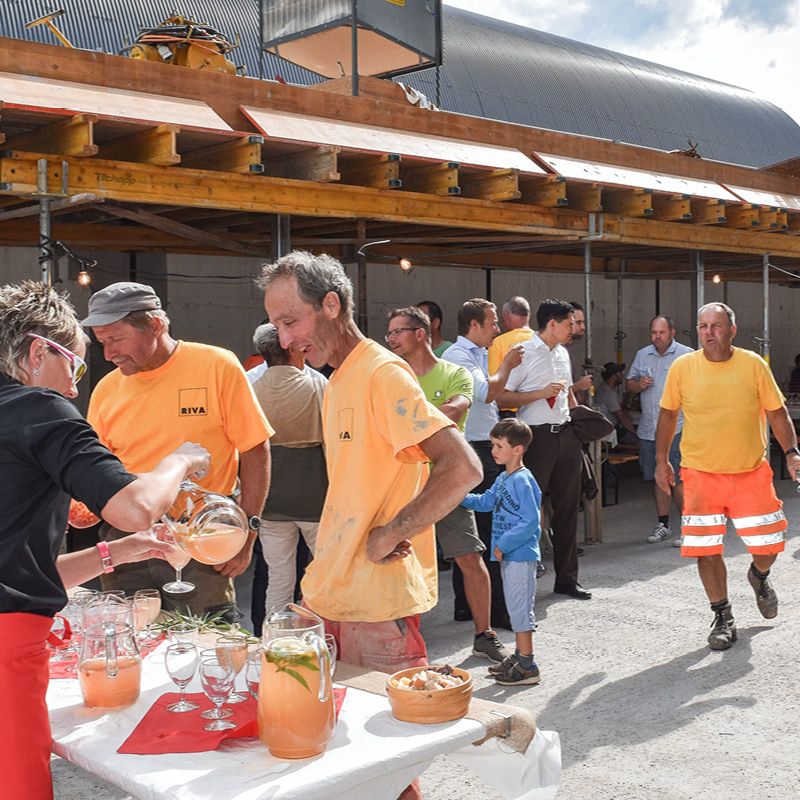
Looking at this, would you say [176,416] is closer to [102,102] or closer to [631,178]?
[102,102]

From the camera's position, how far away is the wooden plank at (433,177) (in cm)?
821

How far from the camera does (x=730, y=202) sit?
11.1 metres

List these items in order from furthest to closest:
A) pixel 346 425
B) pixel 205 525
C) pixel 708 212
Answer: pixel 708 212, pixel 346 425, pixel 205 525

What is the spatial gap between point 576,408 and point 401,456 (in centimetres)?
471

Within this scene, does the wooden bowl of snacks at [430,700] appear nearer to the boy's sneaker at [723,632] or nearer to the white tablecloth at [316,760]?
the white tablecloth at [316,760]

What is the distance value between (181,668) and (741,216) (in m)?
10.4

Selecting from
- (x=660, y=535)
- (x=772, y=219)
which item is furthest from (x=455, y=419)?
(x=772, y=219)

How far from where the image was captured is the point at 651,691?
521 centimetres

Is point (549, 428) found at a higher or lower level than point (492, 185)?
lower

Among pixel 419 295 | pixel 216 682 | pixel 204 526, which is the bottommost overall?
pixel 216 682

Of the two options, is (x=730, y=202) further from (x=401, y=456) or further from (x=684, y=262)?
(x=401, y=456)

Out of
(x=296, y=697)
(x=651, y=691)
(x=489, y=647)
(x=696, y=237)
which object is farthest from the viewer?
(x=696, y=237)

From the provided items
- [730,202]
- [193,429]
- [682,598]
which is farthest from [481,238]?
[193,429]

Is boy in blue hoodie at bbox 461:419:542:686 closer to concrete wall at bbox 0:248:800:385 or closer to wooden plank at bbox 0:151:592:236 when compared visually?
wooden plank at bbox 0:151:592:236
